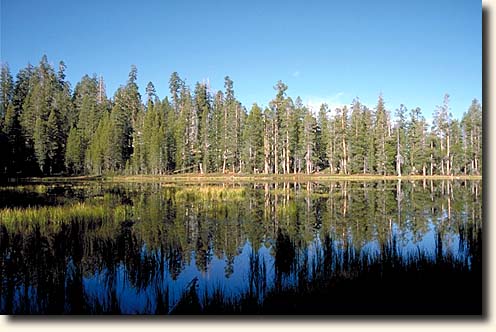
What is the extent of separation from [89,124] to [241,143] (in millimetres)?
18586

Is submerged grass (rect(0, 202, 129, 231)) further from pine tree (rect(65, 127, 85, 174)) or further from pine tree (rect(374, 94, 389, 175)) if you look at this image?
pine tree (rect(374, 94, 389, 175))

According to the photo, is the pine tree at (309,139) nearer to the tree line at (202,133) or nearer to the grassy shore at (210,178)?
the tree line at (202,133)

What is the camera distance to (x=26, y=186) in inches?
651

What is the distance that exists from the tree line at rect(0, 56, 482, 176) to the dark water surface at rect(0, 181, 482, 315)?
6.98ft

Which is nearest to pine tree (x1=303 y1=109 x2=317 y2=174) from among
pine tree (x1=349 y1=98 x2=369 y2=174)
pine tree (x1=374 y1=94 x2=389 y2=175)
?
pine tree (x1=349 y1=98 x2=369 y2=174)

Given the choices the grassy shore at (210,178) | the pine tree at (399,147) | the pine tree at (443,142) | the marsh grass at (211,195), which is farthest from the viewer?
the pine tree at (399,147)

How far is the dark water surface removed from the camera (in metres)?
5.30

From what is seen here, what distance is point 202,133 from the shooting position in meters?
33.2

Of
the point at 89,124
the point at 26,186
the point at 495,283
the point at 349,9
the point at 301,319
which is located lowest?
the point at 301,319

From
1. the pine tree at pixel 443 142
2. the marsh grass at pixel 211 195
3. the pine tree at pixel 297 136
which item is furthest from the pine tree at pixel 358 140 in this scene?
the marsh grass at pixel 211 195

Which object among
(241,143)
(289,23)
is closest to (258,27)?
(289,23)

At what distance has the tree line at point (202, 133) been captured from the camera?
46.8ft

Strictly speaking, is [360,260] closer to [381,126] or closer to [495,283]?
[495,283]

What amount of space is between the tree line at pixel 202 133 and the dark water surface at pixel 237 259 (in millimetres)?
2128
